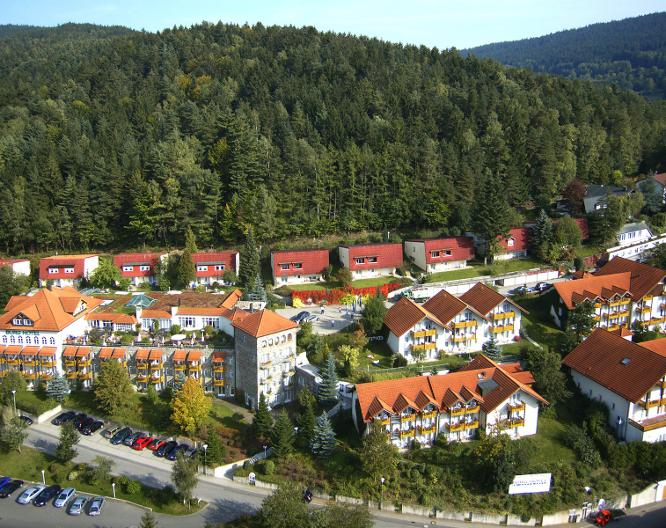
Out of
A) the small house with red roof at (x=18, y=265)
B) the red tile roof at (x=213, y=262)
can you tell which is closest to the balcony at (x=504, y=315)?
the red tile roof at (x=213, y=262)

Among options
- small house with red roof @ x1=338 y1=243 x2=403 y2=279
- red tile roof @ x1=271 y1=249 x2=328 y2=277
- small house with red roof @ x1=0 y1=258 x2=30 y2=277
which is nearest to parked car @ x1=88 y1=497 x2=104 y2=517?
red tile roof @ x1=271 y1=249 x2=328 y2=277

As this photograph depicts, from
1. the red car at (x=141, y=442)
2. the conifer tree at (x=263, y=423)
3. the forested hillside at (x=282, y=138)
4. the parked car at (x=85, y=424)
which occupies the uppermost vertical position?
the forested hillside at (x=282, y=138)

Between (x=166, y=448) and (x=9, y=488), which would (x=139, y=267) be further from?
(x=9, y=488)

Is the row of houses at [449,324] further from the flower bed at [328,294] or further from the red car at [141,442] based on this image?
the red car at [141,442]

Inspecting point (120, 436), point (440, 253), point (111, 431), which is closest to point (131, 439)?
point (120, 436)

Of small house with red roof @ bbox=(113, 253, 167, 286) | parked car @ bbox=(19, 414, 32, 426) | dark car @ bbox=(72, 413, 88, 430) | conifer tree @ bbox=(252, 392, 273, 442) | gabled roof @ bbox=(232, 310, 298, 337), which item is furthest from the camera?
Result: small house with red roof @ bbox=(113, 253, 167, 286)

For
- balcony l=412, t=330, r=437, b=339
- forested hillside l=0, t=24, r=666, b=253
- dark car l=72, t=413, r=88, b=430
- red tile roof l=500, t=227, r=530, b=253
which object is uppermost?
forested hillside l=0, t=24, r=666, b=253

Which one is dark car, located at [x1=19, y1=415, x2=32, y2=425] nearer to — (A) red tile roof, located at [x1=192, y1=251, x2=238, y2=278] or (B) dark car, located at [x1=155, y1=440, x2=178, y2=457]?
(B) dark car, located at [x1=155, y1=440, x2=178, y2=457]
